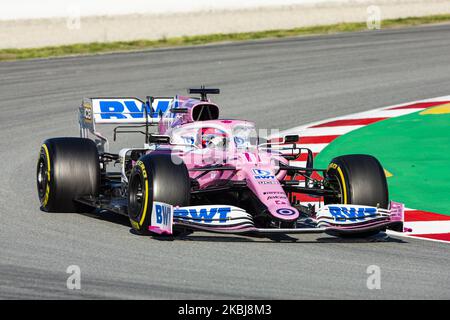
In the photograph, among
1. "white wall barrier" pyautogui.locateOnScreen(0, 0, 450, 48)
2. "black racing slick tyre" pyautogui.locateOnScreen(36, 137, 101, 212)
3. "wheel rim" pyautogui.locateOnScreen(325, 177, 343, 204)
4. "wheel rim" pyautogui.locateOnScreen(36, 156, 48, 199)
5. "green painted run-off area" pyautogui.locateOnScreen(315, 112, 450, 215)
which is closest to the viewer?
"wheel rim" pyautogui.locateOnScreen(325, 177, 343, 204)

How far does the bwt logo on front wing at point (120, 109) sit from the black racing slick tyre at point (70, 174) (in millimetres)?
1685

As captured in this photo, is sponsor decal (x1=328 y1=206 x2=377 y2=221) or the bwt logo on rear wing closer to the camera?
sponsor decal (x1=328 y1=206 x2=377 y2=221)

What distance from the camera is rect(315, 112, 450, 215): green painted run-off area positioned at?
44.9 ft

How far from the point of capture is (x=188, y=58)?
25984mm

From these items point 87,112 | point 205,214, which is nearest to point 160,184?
point 205,214

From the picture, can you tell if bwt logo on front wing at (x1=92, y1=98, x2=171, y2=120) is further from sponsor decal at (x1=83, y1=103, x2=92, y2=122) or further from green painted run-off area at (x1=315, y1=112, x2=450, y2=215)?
green painted run-off area at (x1=315, y1=112, x2=450, y2=215)

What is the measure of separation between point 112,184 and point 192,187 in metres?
1.53

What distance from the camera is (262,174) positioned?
37.1ft

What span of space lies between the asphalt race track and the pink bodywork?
0.49 metres

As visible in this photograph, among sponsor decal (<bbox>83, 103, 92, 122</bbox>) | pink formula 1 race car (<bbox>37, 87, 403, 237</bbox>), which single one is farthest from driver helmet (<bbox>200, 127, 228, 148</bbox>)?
sponsor decal (<bbox>83, 103, 92, 122</bbox>)

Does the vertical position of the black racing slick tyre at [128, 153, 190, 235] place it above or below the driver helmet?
below

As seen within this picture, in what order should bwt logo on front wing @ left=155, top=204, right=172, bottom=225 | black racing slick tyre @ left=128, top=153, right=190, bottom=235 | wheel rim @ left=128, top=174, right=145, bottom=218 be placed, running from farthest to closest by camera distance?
wheel rim @ left=128, top=174, right=145, bottom=218 → black racing slick tyre @ left=128, top=153, right=190, bottom=235 → bwt logo on front wing @ left=155, top=204, right=172, bottom=225

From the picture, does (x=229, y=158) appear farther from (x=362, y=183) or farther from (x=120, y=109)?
(x=120, y=109)

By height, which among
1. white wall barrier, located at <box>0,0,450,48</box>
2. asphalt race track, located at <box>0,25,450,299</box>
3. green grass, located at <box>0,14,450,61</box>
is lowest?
asphalt race track, located at <box>0,25,450,299</box>
